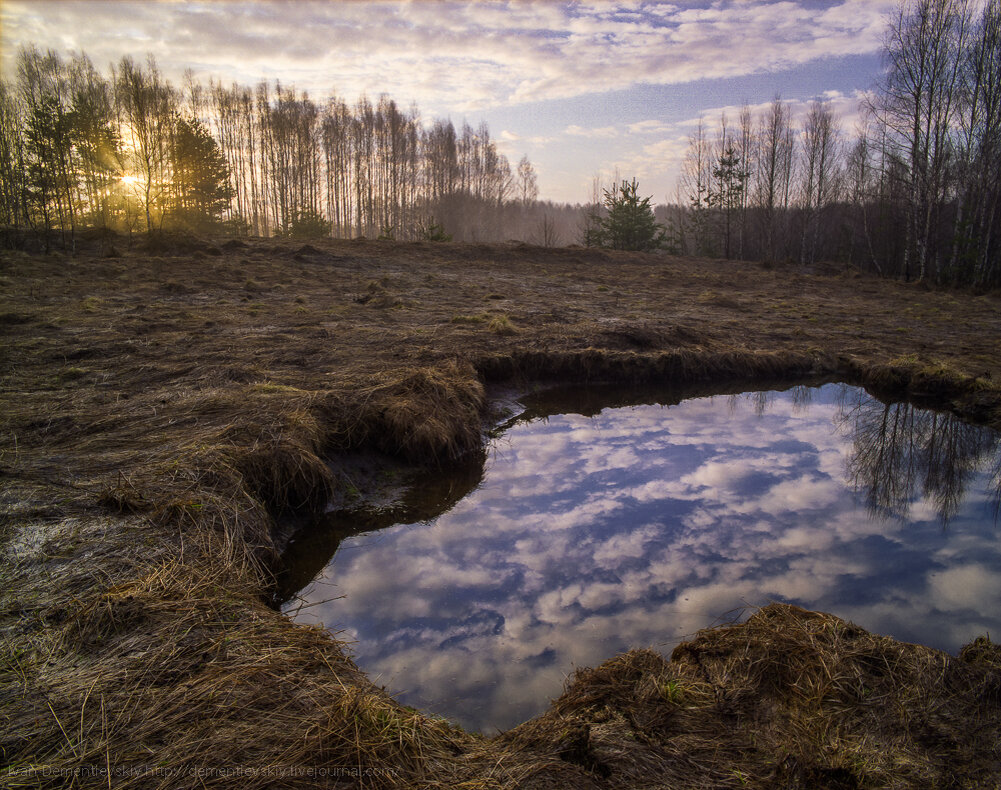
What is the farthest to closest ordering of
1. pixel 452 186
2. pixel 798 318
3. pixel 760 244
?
pixel 452 186, pixel 760 244, pixel 798 318

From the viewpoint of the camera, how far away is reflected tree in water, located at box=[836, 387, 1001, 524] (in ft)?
20.0

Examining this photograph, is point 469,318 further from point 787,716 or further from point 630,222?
point 630,222

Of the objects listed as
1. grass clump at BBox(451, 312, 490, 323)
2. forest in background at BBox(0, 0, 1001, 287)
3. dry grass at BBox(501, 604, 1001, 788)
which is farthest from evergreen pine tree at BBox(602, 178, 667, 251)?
dry grass at BBox(501, 604, 1001, 788)

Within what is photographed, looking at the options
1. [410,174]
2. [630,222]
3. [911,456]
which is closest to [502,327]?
[911,456]

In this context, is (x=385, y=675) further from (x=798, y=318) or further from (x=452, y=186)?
(x=452, y=186)

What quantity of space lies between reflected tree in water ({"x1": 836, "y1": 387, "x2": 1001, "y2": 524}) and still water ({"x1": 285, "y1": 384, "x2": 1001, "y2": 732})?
0.11 ft

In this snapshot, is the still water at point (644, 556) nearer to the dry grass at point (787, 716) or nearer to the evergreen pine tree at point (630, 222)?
the dry grass at point (787, 716)

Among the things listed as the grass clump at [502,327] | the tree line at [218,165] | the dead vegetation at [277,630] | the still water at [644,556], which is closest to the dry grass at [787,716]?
the dead vegetation at [277,630]

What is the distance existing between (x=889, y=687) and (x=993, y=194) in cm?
2661

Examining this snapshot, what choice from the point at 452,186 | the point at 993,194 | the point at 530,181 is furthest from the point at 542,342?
the point at 530,181

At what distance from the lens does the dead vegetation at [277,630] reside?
7.22 ft

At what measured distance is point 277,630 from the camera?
298 centimetres

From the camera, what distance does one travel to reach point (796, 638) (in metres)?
3.04

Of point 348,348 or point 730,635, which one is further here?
point 348,348
